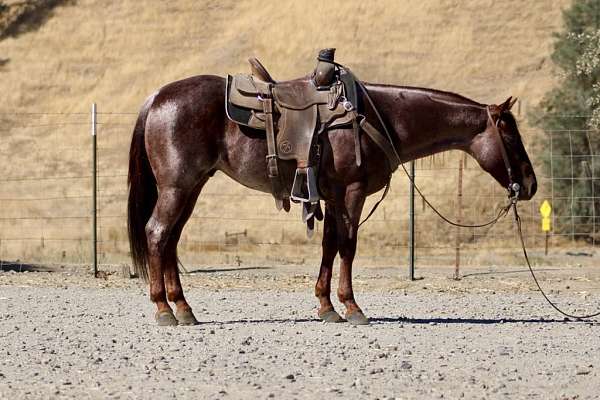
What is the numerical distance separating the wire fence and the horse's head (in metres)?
11.2

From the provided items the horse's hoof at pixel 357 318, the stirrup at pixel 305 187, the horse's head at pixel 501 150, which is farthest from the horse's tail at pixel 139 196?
the horse's head at pixel 501 150

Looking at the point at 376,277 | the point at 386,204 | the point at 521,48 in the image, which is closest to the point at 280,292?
the point at 376,277

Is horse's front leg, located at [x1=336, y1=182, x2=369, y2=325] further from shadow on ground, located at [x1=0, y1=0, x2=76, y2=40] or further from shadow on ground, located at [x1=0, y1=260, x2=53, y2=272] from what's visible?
shadow on ground, located at [x1=0, y1=0, x2=76, y2=40]

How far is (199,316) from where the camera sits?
11.9 metres

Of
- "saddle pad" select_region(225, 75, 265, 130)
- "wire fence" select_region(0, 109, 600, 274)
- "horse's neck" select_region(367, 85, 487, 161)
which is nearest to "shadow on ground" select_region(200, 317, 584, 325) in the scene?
"horse's neck" select_region(367, 85, 487, 161)

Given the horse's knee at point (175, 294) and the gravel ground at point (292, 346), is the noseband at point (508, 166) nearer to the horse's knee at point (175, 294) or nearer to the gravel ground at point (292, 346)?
the gravel ground at point (292, 346)

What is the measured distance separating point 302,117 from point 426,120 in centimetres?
123

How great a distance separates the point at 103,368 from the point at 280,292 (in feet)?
20.3

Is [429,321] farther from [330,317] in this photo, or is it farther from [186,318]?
[186,318]

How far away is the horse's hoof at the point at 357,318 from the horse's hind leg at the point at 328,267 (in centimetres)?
18

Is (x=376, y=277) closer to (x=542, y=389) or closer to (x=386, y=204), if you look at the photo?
(x=542, y=389)

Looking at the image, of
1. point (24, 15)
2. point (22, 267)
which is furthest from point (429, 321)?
point (24, 15)

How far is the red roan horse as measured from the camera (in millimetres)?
10969

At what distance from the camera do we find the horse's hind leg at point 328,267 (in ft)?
37.1
